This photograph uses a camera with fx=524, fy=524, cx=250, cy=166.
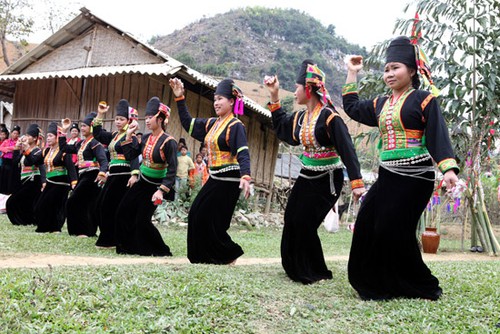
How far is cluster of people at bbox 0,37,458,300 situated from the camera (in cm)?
417

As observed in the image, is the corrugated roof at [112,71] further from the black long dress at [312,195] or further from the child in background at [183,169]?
the black long dress at [312,195]

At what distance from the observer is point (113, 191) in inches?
300

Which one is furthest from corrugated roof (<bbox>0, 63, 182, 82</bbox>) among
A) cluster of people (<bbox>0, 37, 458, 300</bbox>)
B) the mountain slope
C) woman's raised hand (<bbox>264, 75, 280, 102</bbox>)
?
the mountain slope

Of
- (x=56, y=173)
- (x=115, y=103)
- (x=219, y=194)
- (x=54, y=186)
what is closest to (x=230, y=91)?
(x=219, y=194)

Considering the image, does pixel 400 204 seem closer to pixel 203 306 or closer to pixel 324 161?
pixel 324 161

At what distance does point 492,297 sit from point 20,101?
53.2 ft

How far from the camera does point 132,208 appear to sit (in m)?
7.13

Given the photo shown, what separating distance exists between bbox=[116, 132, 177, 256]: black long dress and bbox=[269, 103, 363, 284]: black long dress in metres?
2.31

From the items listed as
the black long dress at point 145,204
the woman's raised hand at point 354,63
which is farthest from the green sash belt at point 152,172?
the woman's raised hand at point 354,63

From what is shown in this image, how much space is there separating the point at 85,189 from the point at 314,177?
16.5 ft

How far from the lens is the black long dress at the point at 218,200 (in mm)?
5719

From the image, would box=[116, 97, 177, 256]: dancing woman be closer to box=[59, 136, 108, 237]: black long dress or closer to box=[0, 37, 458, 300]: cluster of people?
box=[0, 37, 458, 300]: cluster of people

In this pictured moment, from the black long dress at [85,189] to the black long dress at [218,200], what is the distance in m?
3.13

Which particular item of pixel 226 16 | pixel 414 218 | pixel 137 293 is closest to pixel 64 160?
pixel 137 293
